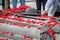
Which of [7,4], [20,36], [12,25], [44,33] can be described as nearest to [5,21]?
[12,25]

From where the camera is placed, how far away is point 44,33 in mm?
2271

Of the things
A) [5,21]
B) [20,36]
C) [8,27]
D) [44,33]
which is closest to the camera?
[44,33]

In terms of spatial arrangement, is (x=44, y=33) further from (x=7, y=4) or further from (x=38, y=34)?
(x=7, y=4)

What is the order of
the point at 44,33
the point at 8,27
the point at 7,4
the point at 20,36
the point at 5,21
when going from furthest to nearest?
the point at 7,4 → the point at 5,21 → the point at 8,27 → the point at 20,36 → the point at 44,33

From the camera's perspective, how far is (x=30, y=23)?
258 cm

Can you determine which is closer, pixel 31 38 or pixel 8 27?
pixel 31 38

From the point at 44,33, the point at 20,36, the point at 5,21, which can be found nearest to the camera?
the point at 44,33

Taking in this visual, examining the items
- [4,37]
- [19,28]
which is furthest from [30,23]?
[4,37]

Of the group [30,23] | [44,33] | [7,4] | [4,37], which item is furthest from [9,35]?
[7,4]

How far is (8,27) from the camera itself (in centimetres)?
259

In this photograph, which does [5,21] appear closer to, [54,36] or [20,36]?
[20,36]

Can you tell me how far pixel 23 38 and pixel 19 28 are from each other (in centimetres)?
14

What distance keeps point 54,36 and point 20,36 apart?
0.36m

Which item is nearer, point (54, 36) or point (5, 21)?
point (54, 36)
